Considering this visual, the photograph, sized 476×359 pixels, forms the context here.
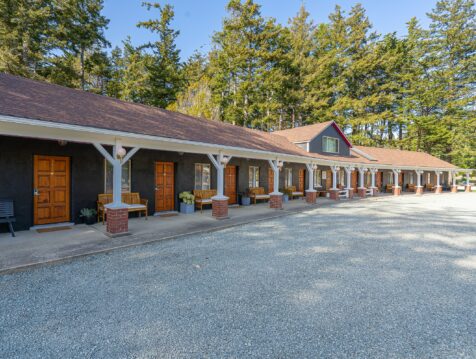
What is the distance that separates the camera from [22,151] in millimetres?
6988

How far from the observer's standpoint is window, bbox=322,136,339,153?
733 inches

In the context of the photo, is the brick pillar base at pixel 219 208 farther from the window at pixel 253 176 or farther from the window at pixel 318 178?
the window at pixel 318 178

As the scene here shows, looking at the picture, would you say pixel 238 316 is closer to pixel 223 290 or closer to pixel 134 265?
pixel 223 290

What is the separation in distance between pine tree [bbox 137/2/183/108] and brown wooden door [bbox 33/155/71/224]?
58.4ft

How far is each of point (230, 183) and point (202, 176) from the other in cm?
181

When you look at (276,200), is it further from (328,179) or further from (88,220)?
(328,179)

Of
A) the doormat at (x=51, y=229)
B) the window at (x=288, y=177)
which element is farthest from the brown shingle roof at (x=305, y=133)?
the doormat at (x=51, y=229)

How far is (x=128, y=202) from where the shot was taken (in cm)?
902

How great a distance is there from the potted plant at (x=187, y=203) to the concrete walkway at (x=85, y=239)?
0.99 m

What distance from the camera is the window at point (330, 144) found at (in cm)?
1861

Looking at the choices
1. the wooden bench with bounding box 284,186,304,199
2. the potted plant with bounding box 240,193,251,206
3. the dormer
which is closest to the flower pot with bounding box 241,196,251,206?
the potted plant with bounding box 240,193,251,206

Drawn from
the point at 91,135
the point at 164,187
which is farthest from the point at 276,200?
the point at 91,135

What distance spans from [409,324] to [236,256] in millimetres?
3166

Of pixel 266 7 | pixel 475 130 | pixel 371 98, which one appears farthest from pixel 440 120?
pixel 266 7
